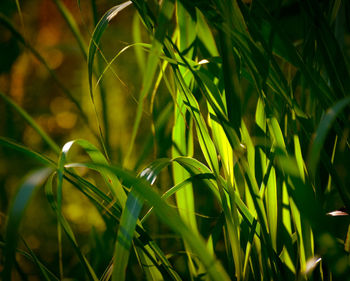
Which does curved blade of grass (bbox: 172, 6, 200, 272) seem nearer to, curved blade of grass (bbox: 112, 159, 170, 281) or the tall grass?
the tall grass

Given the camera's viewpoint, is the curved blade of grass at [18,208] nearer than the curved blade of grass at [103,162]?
Yes

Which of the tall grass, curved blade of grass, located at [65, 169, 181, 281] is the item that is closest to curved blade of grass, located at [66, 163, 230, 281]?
the tall grass

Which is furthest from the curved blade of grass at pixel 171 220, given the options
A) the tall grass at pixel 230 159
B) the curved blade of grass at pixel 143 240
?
the curved blade of grass at pixel 143 240

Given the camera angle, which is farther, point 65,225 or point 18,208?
point 65,225

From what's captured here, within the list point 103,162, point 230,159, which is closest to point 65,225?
point 103,162

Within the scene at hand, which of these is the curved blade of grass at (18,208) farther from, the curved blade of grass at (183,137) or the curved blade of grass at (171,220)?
the curved blade of grass at (183,137)

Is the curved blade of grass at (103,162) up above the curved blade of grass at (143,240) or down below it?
above

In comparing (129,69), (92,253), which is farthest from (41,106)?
(92,253)

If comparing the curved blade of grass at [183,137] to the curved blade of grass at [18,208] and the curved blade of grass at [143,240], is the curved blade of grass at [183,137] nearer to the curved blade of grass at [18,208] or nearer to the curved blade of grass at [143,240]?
the curved blade of grass at [143,240]

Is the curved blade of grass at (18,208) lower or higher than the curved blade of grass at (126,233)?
higher

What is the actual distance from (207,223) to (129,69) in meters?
0.93

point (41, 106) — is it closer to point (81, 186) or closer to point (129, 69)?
point (129, 69)

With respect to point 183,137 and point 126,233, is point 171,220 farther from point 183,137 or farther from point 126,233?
point 183,137

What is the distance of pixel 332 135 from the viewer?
0.40 meters
